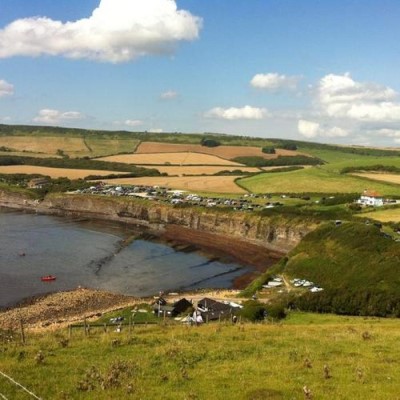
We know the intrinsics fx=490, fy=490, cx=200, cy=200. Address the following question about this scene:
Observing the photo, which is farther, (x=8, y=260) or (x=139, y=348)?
(x=8, y=260)

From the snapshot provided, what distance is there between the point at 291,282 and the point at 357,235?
582 inches

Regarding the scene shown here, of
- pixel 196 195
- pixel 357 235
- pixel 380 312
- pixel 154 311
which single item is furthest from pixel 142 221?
pixel 380 312

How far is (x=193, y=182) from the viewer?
16938 centimetres

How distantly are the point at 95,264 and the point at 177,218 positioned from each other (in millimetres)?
45244

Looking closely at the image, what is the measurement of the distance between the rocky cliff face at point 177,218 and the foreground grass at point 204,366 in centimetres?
7801

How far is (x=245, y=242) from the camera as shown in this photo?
110688mm

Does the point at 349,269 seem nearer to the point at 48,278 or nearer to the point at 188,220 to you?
the point at 48,278

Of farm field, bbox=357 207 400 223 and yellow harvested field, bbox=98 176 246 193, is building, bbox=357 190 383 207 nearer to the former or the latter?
farm field, bbox=357 207 400 223

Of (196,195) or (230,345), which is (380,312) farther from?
(196,195)

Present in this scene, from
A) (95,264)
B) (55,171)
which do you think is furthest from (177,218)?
(55,171)

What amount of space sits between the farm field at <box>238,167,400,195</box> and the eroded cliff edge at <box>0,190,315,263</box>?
1324 inches

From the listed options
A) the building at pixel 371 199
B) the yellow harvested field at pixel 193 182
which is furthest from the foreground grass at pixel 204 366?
the yellow harvested field at pixel 193 182

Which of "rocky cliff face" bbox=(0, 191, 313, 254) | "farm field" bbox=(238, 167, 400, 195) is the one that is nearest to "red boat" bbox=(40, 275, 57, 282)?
"rocky cliff face" bbox=(0, 191, 313, 254)

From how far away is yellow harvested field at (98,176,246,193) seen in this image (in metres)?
157
